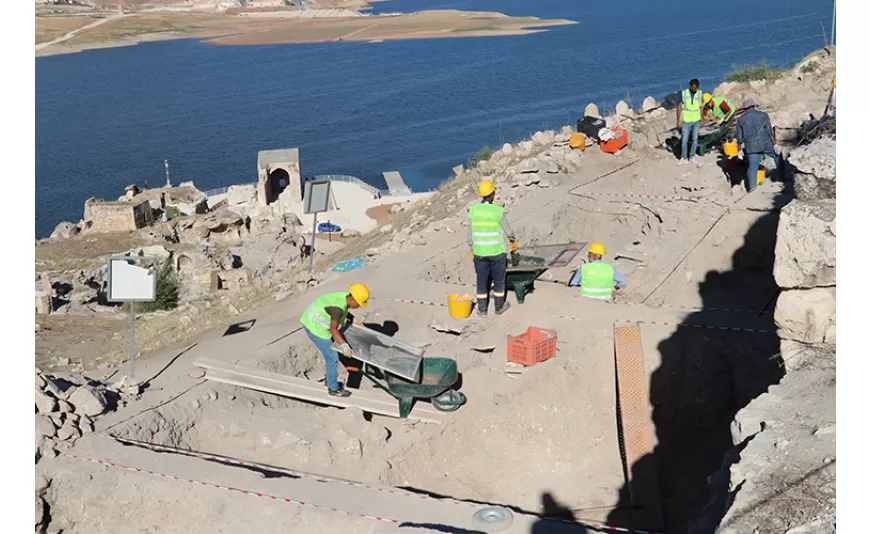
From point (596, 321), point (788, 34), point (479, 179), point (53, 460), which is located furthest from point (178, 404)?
point (788, 34)

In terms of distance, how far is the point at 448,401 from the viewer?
11.1 meters

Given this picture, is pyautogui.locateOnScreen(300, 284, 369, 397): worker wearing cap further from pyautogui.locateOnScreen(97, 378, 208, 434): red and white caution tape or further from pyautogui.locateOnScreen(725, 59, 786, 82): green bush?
pyautogui.locateOnScreen(725, 59, 786, 82): green bush

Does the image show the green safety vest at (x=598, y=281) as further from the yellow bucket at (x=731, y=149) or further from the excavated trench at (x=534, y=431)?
the yellow bucket at (x=731, y=149)

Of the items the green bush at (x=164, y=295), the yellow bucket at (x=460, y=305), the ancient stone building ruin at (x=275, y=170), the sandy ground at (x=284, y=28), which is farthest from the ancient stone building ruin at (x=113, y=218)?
the sandy ground at (x=284, y=28)

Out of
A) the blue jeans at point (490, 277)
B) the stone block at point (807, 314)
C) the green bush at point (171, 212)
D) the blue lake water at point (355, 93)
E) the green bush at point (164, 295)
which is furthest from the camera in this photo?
the blue lake water at point (355, 93)

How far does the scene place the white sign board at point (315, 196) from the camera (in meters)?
15.5

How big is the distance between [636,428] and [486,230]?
311 centimetres

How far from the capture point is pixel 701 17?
118m

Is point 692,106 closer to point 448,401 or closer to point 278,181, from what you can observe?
point 448,401

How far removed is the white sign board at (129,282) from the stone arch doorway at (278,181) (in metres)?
31.9

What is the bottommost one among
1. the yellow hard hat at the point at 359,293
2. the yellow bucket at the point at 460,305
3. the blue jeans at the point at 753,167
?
the yellow bucket at the point at 460,305

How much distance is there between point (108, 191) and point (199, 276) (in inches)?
1366

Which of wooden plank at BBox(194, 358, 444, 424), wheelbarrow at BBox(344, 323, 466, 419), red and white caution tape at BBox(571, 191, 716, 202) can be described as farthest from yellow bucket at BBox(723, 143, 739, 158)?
wooden plank at BBox(194, 358, 444, 424)

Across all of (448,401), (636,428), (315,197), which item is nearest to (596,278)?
(636,428)
